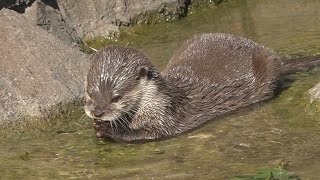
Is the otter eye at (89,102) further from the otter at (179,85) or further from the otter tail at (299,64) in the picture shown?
the otter tail at (299,64)

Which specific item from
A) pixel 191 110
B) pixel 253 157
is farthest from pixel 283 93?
pixel 253 157

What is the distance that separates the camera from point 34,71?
19.7 feet

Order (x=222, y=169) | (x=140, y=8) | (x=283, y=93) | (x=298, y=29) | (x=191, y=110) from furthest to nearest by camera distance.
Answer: (x=140, y=8), (x=298, y=29), (x=283, y=93), (x=191, y=110), (x=222, y=169)

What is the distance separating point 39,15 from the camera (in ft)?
23.3

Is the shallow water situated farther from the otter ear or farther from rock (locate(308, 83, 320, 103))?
the otter ear

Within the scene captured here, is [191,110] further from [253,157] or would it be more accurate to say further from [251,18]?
[251,18]

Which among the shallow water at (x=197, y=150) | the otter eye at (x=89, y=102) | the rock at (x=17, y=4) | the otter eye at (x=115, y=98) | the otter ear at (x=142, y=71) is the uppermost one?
the rock at (x=17, y=4)

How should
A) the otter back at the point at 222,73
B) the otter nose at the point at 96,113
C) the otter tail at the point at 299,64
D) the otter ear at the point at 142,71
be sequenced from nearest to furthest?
the otter nose at the point at 96,113 < the otter ear at the point at 142,71 < the otter back at the point at 222,73 < the otter tail at the point at 299,64

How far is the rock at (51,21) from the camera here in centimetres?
705

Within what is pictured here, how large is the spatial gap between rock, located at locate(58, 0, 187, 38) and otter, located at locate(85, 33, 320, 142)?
5.16ft

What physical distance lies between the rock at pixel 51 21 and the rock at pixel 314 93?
2155 millimetres

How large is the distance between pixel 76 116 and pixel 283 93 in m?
1.46

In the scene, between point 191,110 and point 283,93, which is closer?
point 191,110

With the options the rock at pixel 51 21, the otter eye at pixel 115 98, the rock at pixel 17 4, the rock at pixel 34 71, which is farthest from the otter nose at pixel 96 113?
the rock at pixel 17 4
